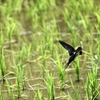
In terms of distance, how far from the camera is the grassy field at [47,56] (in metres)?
2.94

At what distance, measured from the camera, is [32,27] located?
4.75 m

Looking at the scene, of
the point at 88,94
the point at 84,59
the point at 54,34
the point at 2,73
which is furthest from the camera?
the point at 54,34

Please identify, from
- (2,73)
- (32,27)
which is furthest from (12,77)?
(32,27)

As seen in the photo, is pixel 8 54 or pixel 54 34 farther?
pixel 54 34

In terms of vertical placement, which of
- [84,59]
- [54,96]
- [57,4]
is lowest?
[54,96]

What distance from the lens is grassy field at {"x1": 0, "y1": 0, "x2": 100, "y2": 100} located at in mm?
2939

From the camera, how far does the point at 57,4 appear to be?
5730 millimetres

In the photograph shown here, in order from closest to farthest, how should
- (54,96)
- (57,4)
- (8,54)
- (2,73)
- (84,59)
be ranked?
(54,96) → (2,73) → (84,59) → (8,54) → (57,4)

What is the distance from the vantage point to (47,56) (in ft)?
12.1

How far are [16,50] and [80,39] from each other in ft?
2.30

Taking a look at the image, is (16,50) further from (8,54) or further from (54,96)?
(54,96)

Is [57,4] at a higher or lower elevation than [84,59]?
higher

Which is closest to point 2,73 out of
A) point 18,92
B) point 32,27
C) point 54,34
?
point 18,92

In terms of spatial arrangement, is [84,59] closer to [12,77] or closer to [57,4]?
[12,77]
